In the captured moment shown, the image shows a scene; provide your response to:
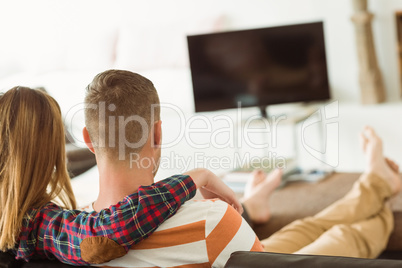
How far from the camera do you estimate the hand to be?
1203 mm

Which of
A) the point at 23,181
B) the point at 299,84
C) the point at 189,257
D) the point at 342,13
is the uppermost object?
the point at 342,13

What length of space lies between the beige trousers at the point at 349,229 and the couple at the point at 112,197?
1.68 ft

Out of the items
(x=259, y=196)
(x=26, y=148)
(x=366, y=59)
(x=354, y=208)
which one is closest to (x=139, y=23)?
(x=366, y=59)

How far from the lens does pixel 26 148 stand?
1.20 m

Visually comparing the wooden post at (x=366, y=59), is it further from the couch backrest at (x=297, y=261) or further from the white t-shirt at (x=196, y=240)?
the couch backrest at (x=297, y=261)

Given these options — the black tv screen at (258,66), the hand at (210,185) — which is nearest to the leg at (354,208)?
the hand at (210,185)

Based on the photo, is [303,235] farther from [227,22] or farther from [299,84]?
[227,22]

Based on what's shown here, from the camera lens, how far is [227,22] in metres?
4.48

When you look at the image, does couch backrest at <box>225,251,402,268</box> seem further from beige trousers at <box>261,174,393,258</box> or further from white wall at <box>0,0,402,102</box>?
white wall at <box>0,0,402,102</box>

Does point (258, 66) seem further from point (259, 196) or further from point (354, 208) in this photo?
point (354, 208)

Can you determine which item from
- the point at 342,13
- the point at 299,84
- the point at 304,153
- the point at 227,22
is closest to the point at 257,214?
the point at 299,84

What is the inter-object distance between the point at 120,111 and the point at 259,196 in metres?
1.22

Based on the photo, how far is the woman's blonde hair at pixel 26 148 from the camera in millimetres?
1187

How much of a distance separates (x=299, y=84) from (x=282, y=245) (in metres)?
1.75
